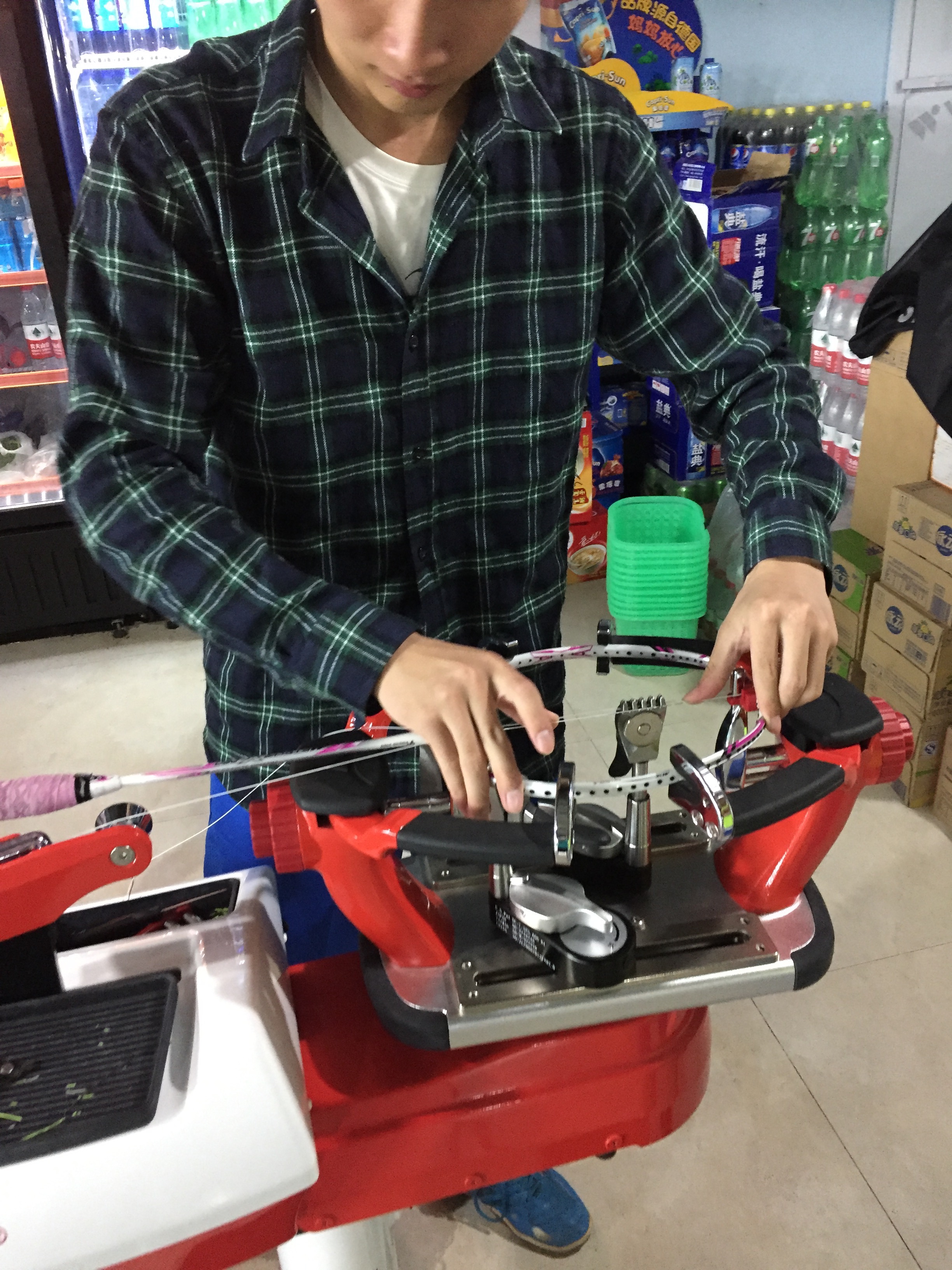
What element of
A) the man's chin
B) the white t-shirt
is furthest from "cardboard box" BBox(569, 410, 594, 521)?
the man's chin

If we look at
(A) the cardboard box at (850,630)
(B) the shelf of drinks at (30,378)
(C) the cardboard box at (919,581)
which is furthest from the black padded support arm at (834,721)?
(B) the shelf of drinks at (30,378)

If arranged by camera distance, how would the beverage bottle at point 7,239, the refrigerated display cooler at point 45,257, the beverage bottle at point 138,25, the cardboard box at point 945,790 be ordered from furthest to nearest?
the beverage bottle at point 7,239 < the beverage bottle at point 138,25 < the refrigerated display cooler at point 45,257 < the cardboard box at point 945,790

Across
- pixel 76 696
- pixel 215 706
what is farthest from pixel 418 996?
pixel 76 696

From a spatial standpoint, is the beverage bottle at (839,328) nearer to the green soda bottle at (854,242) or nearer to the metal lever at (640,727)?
the green soda bottle at (854,242)

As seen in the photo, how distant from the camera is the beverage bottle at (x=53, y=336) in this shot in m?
2.86

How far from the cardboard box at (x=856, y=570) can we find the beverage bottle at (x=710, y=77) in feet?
5.61

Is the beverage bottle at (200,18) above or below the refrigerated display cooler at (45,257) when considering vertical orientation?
above

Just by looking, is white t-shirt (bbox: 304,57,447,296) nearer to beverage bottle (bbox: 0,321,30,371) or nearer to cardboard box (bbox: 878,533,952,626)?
cardboard box (bbox: 878,533,952,626)

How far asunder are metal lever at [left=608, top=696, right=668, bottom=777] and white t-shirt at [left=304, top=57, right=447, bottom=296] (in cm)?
45

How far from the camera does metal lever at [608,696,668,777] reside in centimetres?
73

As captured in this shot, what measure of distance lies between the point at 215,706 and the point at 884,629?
1.73 m

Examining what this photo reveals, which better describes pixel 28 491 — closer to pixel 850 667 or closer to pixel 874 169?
pixel 850 667

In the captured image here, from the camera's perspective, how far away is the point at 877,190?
3.51 m

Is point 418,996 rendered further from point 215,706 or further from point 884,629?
point 884,629
